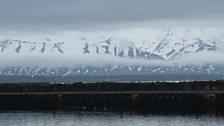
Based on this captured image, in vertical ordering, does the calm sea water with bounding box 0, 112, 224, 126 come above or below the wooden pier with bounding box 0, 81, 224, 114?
below

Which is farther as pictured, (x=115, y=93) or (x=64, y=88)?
(x=64, y=88)

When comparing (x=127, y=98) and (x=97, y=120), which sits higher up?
(x=127, y=98)

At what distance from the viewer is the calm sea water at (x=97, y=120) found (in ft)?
219

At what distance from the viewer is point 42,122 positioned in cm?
6994

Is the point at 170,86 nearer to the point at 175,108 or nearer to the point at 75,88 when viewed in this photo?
the point at 175,108

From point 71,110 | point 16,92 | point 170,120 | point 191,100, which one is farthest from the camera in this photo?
point 16,92

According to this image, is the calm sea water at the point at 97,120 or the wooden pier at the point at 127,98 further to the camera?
the wooden pier at the point at 127,98

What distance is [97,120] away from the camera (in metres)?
71.4

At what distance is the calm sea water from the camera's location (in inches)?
2630

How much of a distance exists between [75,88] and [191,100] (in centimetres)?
1989

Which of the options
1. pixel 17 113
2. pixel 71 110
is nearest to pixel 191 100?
pixel 71 110

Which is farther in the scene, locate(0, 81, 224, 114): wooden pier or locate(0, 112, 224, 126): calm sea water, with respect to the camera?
locate(0, 81, 224, 114): wooden pier

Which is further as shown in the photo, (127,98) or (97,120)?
(127,98)

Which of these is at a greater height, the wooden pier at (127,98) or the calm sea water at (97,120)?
the wooden pier at (127,98)
